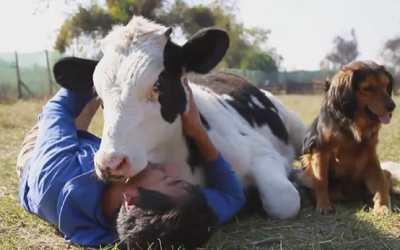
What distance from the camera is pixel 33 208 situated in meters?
3.45

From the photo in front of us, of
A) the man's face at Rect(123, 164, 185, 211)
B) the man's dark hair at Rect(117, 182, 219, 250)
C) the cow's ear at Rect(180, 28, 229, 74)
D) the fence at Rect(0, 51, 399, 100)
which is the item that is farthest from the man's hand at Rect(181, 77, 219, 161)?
the fence at Rect(0, 51, 399, 100)

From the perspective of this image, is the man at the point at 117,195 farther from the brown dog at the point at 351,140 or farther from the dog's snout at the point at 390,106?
the dog's snout at the point at 390,106

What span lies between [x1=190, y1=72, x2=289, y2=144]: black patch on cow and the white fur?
1.38 ft

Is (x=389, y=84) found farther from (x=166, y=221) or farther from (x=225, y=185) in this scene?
(x=166, y=221)

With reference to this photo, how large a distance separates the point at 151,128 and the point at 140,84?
272 mm

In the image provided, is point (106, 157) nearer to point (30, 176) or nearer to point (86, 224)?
point (86, 224)

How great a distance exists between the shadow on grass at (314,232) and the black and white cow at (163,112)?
0.17 meters

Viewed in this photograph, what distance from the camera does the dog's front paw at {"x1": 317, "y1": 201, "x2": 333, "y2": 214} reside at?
377 cm

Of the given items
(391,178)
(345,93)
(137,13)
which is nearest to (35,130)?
(345,93)

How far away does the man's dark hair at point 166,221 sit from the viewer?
2.62 meters

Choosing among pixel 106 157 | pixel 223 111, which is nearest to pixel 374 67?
pixel 223 111

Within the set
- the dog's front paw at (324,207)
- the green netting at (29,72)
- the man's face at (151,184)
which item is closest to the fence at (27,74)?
the green netting at (29,72)

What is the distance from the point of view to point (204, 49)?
11.3 feet

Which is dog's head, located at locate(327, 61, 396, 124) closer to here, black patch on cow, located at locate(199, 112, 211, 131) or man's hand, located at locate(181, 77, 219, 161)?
black patch on cow, located at locate(199, 112, 211, 131)
